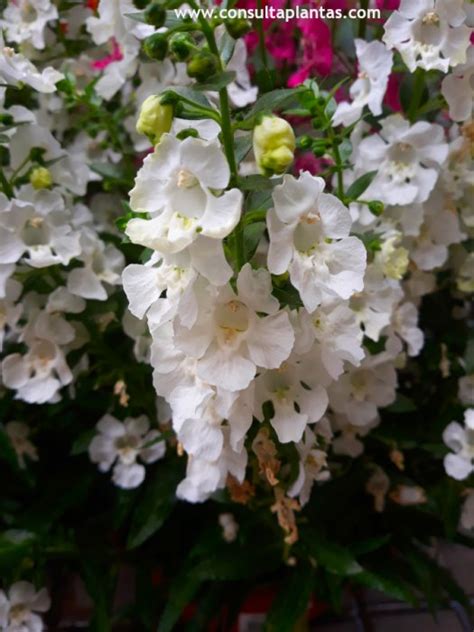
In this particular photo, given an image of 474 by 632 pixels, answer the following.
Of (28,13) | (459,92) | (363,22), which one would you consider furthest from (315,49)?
(28,13)

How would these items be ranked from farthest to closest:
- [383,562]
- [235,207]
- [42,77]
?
[383,562]
[42,77]
[235,207]

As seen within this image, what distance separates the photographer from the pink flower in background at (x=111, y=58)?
0.70 metres

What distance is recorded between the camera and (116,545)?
0.76 m

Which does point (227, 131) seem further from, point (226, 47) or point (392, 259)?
point (392, 259)

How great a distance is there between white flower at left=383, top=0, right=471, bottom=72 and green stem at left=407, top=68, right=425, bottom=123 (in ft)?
0.18

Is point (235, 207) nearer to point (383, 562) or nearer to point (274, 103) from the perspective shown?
point (274, 103)

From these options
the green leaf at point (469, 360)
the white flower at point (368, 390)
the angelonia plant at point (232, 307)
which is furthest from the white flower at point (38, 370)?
the green leaf at point (469, 360)

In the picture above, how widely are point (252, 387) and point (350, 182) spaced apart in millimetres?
250

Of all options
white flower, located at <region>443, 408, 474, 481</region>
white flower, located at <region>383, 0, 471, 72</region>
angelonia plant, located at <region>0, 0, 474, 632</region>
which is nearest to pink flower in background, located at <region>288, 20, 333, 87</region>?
angelonia plant, located at <region>0, 0, 474, 632</region>

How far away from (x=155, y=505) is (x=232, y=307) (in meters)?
0.33

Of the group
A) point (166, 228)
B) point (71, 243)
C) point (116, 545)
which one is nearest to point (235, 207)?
point (166, 228)

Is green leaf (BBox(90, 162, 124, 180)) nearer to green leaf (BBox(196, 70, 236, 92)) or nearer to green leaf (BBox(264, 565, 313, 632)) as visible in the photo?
green leaf (BBox(196, 70, 236, 92))

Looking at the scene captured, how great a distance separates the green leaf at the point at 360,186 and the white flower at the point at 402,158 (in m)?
0.03

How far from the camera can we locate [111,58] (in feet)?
2.36
